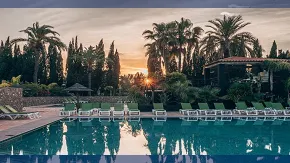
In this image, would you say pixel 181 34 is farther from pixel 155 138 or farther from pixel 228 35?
pixel 155 138

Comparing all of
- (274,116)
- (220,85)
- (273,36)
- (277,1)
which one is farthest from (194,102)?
(277,1)

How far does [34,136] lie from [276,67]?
17.5 m

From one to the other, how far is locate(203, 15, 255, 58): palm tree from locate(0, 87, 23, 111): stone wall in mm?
16527

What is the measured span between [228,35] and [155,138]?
19.0 metres

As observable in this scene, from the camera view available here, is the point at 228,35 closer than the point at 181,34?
Yes

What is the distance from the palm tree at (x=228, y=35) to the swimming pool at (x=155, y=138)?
42.2 ft

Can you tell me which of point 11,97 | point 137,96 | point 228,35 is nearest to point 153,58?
point 228,35

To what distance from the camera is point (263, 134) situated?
42.3 feet

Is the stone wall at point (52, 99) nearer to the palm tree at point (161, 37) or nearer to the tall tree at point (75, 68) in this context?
the tall tree at point (75, 68)

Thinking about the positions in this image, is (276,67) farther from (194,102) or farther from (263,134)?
(263,134)

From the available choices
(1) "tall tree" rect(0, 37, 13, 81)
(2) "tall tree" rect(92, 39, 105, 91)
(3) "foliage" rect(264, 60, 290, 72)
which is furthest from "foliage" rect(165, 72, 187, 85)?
(1) "tall tree" rect(0, 37, 13, 81)

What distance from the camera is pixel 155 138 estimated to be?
11688mm

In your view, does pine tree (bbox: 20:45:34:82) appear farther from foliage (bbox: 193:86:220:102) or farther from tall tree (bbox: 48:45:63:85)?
foliage (bbox: 193:86:220:102)

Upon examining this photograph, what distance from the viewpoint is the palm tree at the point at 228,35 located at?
2775cm
